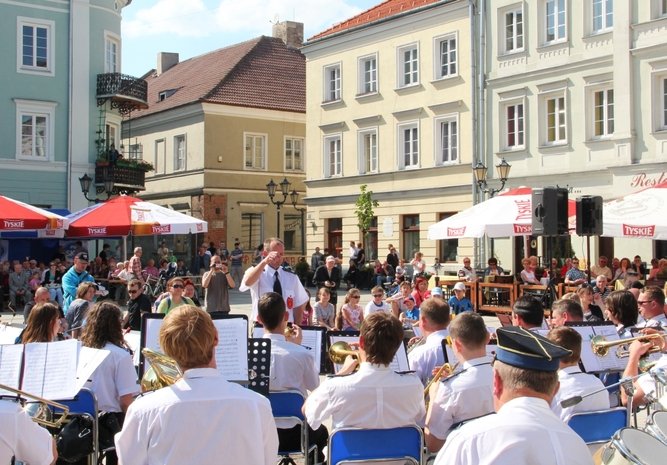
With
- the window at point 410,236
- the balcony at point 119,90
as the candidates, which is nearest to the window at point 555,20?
the window at point 410,236

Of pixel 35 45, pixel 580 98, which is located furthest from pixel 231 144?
pixel 580 98

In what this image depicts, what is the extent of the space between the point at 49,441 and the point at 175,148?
1631 inches

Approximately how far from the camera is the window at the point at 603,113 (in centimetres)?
2814

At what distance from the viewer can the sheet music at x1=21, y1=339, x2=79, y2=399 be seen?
5.61 metres

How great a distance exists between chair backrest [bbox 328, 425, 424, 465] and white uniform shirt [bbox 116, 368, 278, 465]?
158cm

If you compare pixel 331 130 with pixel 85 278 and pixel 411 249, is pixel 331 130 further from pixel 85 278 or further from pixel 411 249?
pixel 85 278

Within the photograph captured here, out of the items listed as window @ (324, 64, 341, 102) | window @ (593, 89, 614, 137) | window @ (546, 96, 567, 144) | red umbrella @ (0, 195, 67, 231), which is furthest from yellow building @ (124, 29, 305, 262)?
red umbrella @ (0, 195, 67, 231)

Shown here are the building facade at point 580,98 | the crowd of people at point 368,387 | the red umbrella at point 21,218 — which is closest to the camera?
the crowd of people at point 368,387

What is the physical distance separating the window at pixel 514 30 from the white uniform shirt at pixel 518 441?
95.6 feet

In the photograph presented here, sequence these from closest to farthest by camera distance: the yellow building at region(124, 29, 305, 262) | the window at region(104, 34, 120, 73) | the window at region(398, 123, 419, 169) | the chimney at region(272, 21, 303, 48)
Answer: the window at region(398, 123, 419, 169) < the window at region(104, 34, 120, 73) < the yellow building at region(124, 29, 305, 262) < the chimney at region(272, 21, 303, 48)

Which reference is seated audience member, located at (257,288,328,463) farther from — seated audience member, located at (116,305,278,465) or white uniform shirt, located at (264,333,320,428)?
seated audience member, located at (116,305,278,465)

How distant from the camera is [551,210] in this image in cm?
1436

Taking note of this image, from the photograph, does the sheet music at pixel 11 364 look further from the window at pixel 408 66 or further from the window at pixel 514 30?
Answer: the window at pixel 408 66

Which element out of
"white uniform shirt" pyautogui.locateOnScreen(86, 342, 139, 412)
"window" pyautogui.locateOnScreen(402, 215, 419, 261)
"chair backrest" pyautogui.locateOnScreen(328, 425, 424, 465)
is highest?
"window" pyautogui.locateOnScreen(402, 215, 419, 261)
